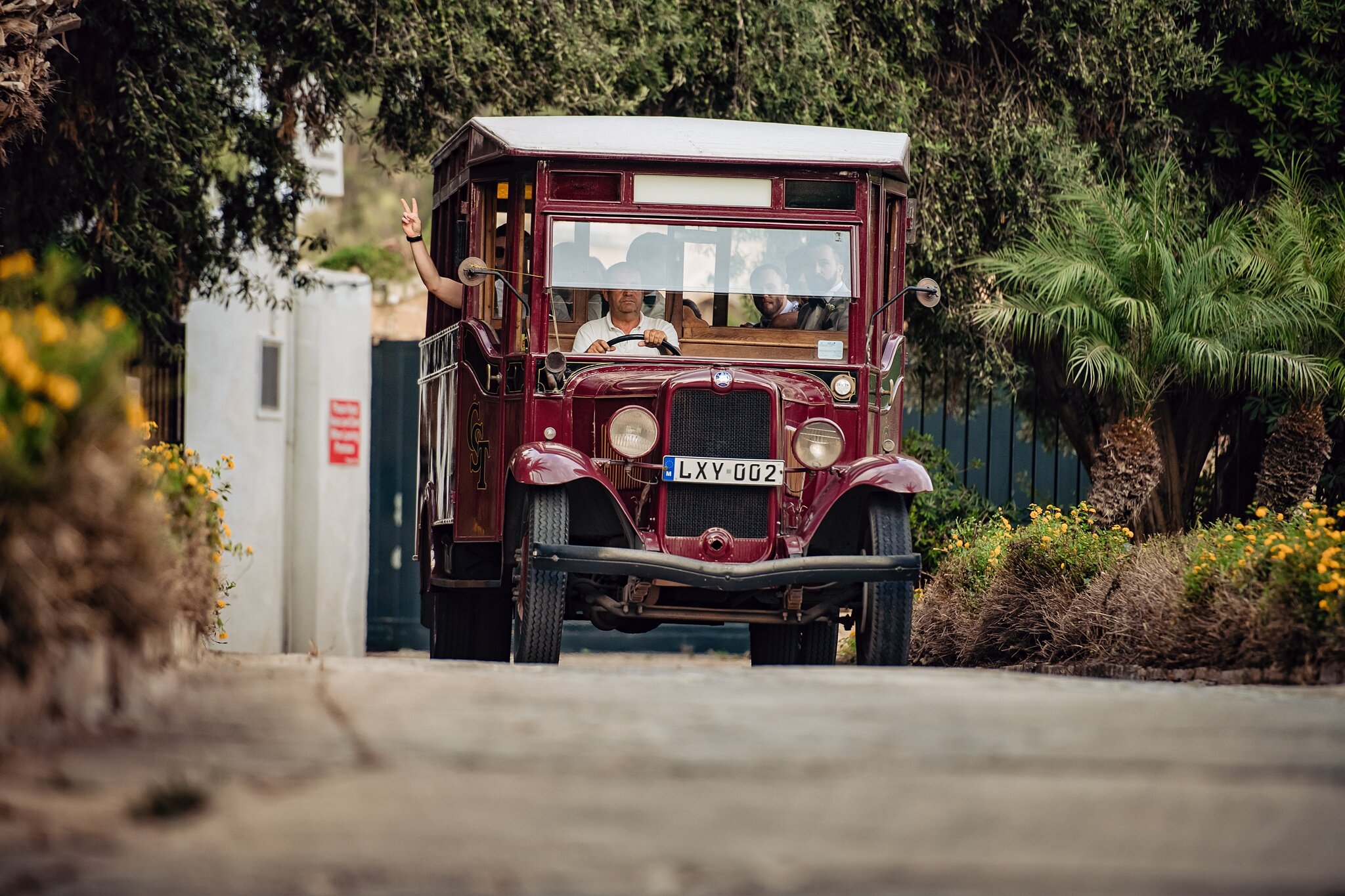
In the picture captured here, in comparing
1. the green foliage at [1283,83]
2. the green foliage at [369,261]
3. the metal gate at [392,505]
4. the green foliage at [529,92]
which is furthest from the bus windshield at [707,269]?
the green foliage at [369,261]

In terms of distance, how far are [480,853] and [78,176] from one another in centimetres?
1100

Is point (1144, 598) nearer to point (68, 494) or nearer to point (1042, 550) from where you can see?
point (1042, 550)

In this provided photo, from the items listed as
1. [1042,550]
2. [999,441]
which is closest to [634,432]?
[1042,550]

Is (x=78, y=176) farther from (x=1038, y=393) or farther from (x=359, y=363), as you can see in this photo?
(x=1038, y=393)

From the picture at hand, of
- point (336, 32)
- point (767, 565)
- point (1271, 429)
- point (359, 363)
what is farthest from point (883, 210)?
point (359, 363)

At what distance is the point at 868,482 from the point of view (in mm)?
9125

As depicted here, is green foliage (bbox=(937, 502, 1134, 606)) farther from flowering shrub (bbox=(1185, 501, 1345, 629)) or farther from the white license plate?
the white license plate

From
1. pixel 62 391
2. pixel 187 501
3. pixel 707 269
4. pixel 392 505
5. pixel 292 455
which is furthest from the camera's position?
pixel 392 505

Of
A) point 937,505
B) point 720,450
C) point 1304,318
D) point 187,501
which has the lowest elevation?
point 937,505

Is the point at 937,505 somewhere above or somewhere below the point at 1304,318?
below

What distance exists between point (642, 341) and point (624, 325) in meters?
0.13

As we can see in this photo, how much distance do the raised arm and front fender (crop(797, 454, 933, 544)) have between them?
2.62m

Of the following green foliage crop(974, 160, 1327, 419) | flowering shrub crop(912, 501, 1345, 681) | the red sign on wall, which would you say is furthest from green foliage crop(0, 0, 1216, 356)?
flowering shrub crop(912, 501, 1345, 681)

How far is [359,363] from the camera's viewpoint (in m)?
19.2
